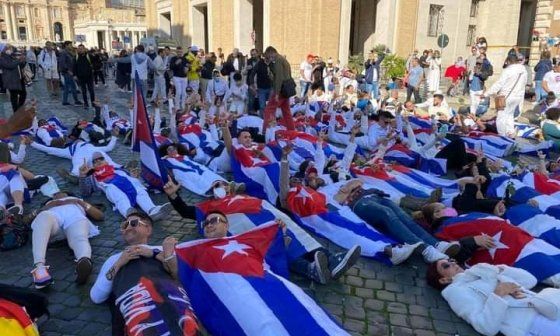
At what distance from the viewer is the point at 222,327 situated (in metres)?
3.10

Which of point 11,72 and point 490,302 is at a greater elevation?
point 11,72

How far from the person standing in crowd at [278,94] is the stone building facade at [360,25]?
13.9m

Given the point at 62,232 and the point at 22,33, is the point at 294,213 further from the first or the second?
the point at 22,33

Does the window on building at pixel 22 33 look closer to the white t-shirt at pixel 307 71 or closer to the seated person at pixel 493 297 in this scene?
the white t-shirt at pixel 307 71

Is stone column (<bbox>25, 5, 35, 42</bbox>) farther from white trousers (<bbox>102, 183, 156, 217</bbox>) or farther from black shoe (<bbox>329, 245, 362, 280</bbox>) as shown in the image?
black shoe (<bbox>329, 245, 362, 280</bbox>)

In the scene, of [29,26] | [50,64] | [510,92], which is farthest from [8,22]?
[510,92]

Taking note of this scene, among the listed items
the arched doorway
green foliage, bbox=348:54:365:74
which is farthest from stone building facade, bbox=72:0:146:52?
green foliage, bbox=348:54:365:74

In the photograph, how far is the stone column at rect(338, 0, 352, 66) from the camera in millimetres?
23750

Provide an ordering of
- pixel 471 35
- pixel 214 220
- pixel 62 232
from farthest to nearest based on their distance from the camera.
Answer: pixel 471 35 < pixel 62 232 < pixel 214 220

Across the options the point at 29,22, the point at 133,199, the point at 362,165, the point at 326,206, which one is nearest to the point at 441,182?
the point at 362,165

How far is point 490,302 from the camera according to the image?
3389 millimetres

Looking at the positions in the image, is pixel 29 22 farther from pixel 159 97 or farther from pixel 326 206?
pixel 326 206

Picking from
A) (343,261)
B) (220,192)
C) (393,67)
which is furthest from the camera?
(393,67)

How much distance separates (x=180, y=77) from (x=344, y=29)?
40.6 ft
